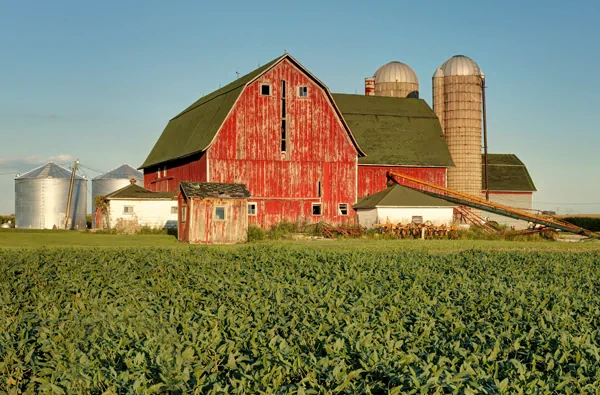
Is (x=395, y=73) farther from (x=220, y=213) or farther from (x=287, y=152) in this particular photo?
(x=220, y=213)

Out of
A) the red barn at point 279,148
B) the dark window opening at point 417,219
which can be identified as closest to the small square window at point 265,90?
the red barn at point 279,148

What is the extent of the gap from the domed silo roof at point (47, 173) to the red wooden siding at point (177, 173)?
10.2m

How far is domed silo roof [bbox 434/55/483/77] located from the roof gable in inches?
493

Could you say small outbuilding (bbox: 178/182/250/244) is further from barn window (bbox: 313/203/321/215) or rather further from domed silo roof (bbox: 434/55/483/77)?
domed silo roof (bbox: 434/55/483/77)

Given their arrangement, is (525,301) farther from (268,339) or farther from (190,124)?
(190,124)

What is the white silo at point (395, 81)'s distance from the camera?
5903cm

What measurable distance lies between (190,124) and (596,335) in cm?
3957

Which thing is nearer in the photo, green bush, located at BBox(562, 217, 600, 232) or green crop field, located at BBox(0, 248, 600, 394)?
green crop field, located at BBox(0, 248, 600, 394)

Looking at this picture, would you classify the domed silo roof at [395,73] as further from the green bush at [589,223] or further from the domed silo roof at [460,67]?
the green bush at [589,223]

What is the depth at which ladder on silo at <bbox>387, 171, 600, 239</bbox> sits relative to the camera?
3781 centimetres

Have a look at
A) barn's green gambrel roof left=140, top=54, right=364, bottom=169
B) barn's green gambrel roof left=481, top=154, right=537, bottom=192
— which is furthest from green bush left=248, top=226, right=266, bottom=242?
barn's green gambrel roof left=481, top=154, right=537, bottom=192

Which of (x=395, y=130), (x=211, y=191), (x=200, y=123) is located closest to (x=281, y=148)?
(x=200, y=123)

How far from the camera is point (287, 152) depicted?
4078 centimetres

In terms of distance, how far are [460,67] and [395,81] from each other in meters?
8.37
